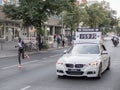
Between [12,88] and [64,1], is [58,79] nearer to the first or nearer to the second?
[12,88]

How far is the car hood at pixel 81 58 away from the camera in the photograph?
14.7m

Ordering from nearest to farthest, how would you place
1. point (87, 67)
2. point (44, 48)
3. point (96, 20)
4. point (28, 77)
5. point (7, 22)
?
point (87, 67) < point (28, 77) < point (44, 48) < point (7, 22) < point (96, 20)

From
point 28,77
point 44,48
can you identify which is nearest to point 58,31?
point 44,48

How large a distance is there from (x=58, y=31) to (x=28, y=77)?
78.4 m

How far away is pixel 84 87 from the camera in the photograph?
42.6ft

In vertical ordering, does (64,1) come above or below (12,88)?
above

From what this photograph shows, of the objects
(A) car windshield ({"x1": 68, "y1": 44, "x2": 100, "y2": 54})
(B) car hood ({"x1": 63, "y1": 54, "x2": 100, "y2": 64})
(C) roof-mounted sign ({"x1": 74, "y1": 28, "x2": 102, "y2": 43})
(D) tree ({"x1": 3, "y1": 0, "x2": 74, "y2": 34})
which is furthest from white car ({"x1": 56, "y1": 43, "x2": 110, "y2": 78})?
(D) tree ({"x1": 3, "y1": 0, "x2": 74, "y2": 34})

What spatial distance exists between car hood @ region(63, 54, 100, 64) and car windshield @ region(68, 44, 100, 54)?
618 mm

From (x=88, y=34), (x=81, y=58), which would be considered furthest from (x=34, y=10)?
(x=81, y=58)

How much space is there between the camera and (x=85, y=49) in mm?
16641

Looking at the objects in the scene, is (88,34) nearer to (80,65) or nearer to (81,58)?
(81,58)

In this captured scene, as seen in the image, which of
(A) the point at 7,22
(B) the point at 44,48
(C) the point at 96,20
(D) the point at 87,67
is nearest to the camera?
(D) the point at 87,67

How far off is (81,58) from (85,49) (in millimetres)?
1626

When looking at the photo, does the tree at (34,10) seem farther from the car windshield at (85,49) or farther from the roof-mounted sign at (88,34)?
the car windshield at (85,49)
